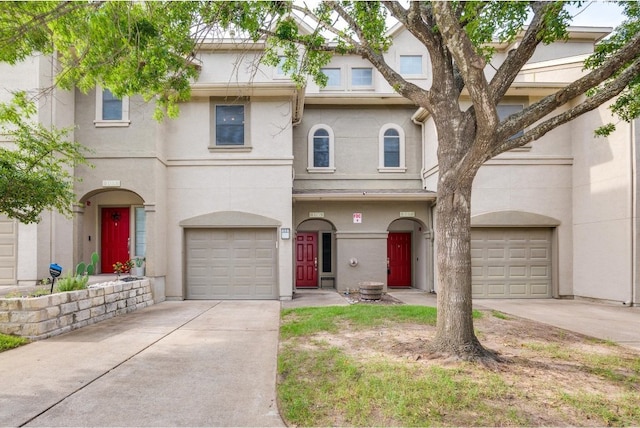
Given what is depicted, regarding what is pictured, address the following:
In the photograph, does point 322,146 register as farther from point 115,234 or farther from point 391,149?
point 115,234

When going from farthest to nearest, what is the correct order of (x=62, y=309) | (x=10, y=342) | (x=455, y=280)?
(x=62, y=309) < (x=10, y=342) < (x=455, y=280)

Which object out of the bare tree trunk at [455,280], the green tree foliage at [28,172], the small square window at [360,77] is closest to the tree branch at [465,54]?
the bare tree trunk at [455,280]

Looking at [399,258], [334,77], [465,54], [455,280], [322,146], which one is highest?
[334,77]

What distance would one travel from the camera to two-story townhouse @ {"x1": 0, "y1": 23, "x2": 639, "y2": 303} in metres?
10.9

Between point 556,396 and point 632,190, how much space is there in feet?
29.3

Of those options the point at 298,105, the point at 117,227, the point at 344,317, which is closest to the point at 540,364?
the point at 344,317

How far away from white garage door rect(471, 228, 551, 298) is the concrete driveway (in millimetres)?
7563

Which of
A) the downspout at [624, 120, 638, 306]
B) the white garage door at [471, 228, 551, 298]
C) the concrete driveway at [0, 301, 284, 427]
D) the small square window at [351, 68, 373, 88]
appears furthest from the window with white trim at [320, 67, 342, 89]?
the concrete driveway at [0, 301, 284, 427]

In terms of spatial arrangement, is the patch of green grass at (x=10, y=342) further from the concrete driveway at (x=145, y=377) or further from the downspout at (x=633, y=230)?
the downspout at (x=633, y=230)

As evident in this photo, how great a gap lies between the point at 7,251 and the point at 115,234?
3.00m

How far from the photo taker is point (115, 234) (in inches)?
499

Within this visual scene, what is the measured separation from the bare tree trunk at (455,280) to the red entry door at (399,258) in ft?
31.8

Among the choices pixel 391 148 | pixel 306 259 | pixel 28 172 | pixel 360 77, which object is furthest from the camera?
pixel 360 77

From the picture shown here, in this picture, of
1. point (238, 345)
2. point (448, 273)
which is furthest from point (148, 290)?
point (448, 273)
